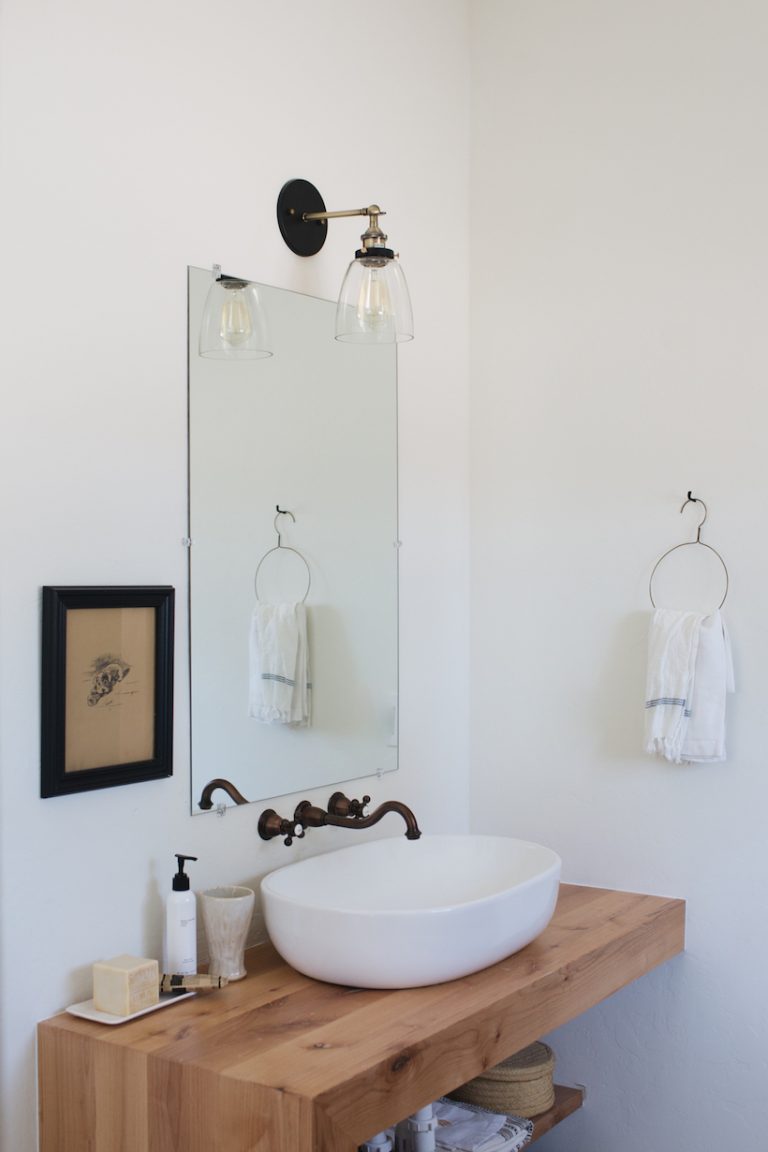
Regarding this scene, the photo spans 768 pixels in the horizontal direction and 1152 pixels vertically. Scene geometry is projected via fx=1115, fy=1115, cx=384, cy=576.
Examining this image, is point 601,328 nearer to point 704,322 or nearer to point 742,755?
point 704,322

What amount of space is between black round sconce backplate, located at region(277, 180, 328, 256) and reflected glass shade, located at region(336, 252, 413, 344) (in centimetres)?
21

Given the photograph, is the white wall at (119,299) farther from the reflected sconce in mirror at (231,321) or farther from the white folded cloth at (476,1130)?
the white folded cloth at (476,1130)

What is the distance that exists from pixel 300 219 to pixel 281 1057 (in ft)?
4.83

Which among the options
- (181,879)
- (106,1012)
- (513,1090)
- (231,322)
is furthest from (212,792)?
(513,1090)

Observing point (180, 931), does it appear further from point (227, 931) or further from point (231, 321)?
point (231, 321)

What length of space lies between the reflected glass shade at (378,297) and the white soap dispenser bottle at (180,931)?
957 mm

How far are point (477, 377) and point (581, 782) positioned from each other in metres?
0.97

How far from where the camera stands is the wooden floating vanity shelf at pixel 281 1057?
55.1 inches

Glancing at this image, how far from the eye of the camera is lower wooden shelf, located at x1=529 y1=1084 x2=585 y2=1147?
7.23ft

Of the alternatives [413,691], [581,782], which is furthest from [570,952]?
[413,691]

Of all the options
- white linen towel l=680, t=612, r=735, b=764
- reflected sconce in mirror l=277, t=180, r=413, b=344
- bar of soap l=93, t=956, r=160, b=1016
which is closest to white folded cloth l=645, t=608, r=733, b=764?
white linen towel l=680, t=612, r=735, b=764

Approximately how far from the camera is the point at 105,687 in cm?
170

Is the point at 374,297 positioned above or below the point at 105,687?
above

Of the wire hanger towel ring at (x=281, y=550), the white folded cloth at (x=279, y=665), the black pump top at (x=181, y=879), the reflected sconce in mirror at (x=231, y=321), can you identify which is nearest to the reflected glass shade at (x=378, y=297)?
the reflected sconce in mirror at (x=231, y=321)
